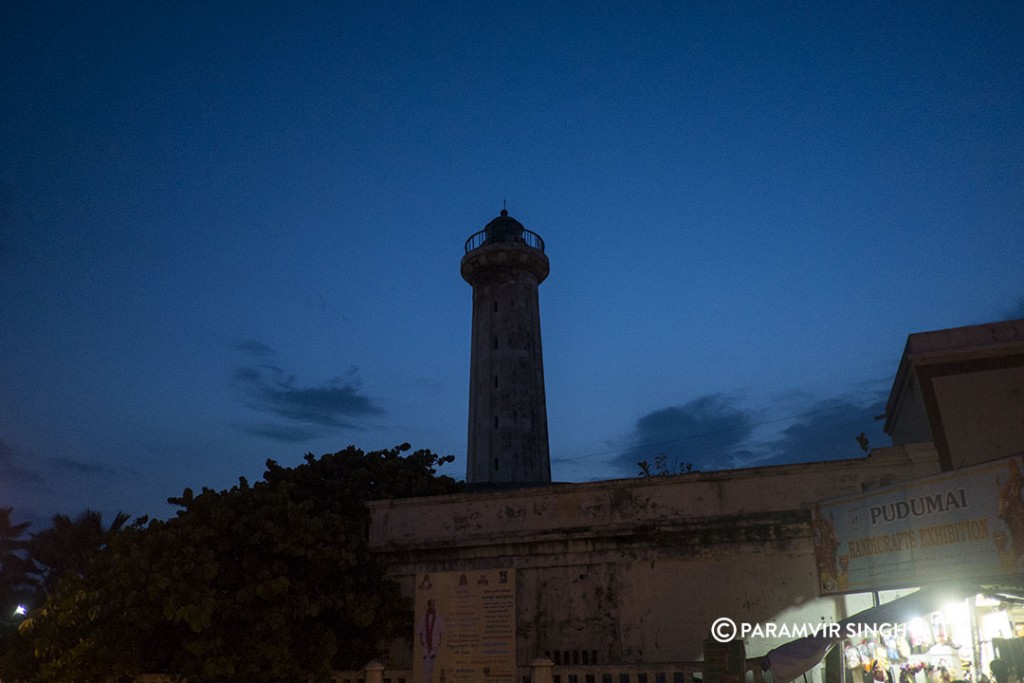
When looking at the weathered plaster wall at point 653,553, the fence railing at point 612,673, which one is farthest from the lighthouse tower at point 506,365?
the fence railing at point 612,673

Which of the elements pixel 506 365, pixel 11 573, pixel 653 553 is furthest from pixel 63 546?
pixel 653 553

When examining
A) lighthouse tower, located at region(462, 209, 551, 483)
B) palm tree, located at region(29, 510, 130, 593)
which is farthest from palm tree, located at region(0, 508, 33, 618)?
lighthouse tower, located at region(462, 209, 551, 483)

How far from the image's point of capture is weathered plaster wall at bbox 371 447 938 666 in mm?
13906

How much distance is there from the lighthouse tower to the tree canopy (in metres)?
16.6

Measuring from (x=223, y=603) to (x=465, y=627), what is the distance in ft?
16.3

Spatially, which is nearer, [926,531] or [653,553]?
[926,531]

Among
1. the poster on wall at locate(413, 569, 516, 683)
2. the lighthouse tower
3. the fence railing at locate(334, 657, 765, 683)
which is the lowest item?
the fence railing at locate(334, 657, 765, 683)

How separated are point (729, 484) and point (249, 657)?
33.1 feet

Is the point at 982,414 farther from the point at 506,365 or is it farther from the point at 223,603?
the point at 506,365

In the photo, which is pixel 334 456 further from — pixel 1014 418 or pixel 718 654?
pixel 1014 418

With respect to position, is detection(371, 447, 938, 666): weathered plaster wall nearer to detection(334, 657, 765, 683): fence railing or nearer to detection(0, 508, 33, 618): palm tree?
detection(334, 657, 765, 683): fence railing

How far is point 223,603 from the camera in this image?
13.3m

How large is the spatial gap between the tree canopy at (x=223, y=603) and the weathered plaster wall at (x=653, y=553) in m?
1.82

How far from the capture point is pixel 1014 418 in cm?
1441
